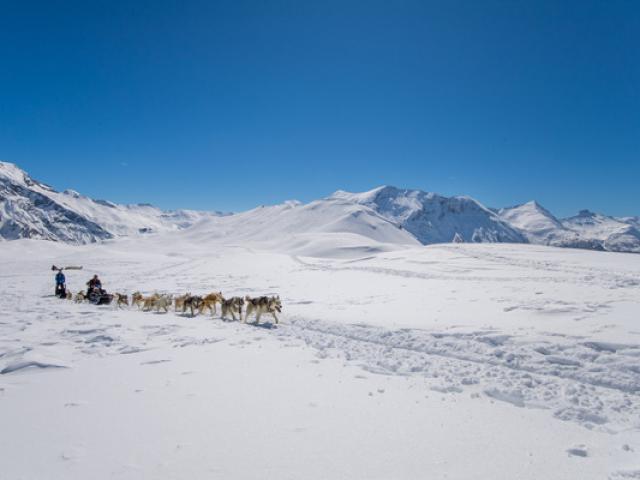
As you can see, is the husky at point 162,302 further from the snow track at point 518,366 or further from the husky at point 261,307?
the snow track at point 518,366

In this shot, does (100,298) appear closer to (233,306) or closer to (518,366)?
(233,306)

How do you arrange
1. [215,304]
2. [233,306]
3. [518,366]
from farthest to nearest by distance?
[215,304] → [233,306] → [518,366]

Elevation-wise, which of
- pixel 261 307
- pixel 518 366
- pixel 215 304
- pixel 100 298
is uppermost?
pixel 261 307

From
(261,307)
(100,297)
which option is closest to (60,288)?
(100,297)

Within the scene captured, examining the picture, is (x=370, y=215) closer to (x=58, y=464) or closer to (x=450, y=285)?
(x=450, y=285)

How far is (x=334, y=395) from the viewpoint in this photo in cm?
697

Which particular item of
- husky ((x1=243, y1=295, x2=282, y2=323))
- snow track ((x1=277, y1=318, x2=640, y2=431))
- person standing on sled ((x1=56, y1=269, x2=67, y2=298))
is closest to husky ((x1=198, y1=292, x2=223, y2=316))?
husky ((x1=243, y1=295, x2=282, y2=323))

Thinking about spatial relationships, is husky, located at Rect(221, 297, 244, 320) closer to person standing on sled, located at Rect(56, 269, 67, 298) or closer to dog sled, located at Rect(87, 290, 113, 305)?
dog sled, located at Rect(87, 290, 113, 305)

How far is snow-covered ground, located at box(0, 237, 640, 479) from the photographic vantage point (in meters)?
4.77

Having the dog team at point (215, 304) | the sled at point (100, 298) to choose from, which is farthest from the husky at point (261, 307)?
the sled at point (100, 298)

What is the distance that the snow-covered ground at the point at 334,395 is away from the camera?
4766 mm

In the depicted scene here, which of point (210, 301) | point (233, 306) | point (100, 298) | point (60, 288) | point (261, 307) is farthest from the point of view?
point (60, 288)

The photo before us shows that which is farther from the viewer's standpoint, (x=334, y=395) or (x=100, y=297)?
(x=100, y=297)

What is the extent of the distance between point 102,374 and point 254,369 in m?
3.33
